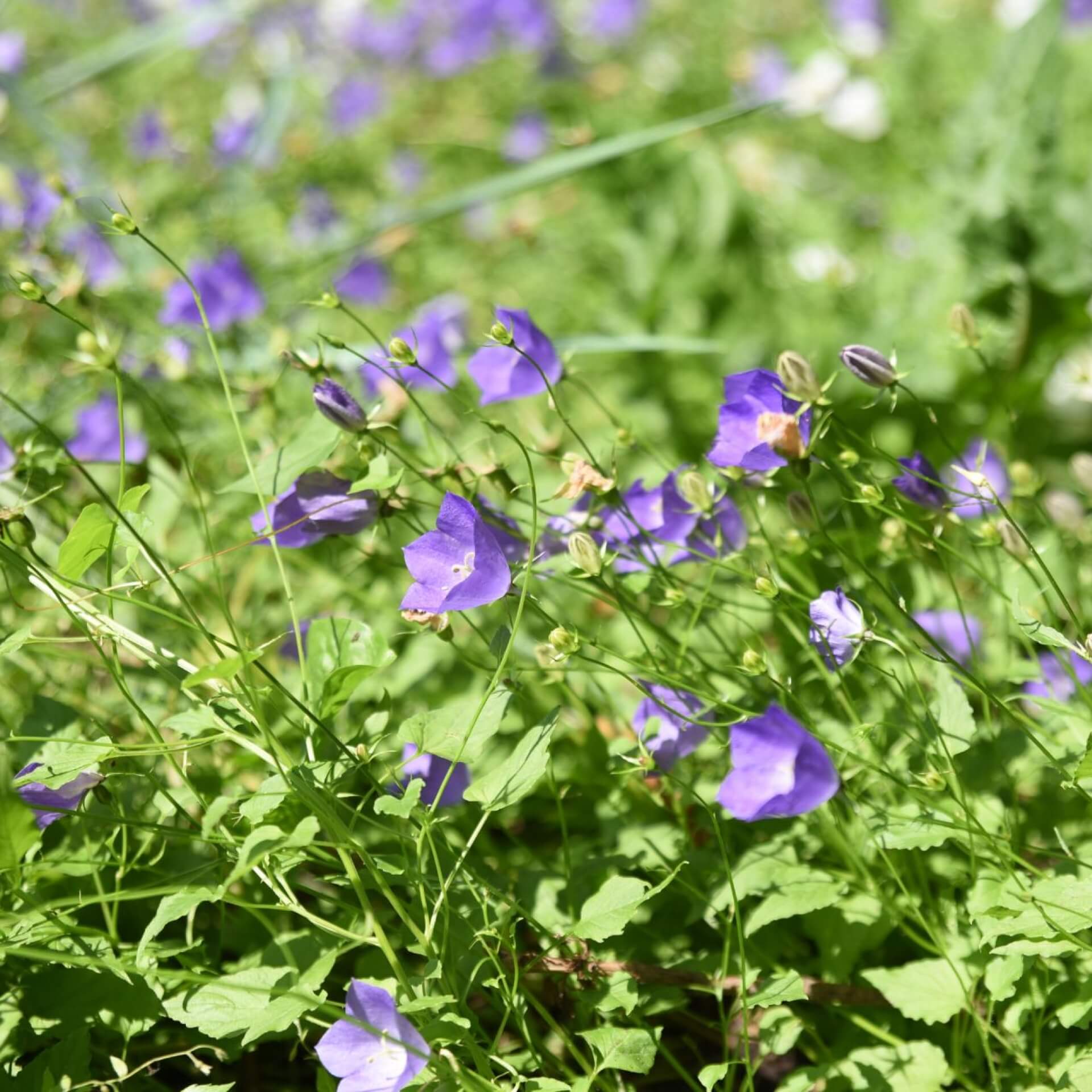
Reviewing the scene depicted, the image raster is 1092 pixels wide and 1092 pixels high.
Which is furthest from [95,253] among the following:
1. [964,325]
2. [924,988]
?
[924,988]

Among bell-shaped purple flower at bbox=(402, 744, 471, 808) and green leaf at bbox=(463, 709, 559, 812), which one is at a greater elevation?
green leaf at bbox=(463, 709, 559, 812)

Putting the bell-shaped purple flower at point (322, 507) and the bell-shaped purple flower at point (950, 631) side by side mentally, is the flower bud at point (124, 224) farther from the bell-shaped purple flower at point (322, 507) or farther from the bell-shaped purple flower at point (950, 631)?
the bell-shaped purple flower at point (950, 631)

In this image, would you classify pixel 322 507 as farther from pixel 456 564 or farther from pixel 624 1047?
pixel 624 1047

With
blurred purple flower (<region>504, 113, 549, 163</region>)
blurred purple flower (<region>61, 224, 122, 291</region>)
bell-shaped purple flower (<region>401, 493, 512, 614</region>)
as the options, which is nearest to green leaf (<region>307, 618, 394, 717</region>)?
bell-shaped purple flower (<region>401, 493, 512, 614</region>)

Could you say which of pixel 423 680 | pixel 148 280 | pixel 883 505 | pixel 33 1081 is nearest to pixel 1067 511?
pixel 883 505

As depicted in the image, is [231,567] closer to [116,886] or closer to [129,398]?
[129,398]

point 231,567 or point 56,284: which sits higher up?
point 56,284

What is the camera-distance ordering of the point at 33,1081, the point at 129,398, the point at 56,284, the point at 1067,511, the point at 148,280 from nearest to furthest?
the point at 33,1081 < the point at 1067,511 < the point at 56,284 < the point at 129,398 < the point at 148,280

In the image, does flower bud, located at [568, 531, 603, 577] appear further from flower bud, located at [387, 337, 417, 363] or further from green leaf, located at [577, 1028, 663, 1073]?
green leaf, located at [577, 1028, 663, 1073]
